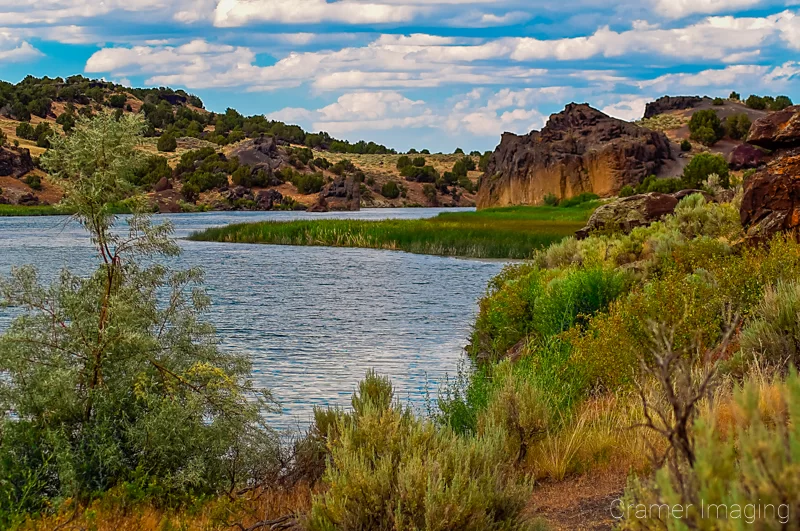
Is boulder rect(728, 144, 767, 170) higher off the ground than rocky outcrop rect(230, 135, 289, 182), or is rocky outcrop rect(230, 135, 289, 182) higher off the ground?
rocky outcrop rect(230, 135, 289, 182)

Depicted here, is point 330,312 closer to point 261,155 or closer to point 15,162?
point 15,162

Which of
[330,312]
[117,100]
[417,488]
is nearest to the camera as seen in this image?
[417,488]

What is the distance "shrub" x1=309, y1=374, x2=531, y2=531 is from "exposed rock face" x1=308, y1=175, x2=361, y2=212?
4312 inches

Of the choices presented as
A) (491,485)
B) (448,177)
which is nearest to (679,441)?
(491,485)

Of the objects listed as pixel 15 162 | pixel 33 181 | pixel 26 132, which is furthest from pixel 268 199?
pixel 26 132

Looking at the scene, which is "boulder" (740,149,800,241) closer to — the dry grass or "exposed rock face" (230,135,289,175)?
the dry grass

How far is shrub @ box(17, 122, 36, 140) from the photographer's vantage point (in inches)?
4835

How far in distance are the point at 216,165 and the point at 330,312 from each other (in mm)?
103082

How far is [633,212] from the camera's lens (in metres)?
25.3

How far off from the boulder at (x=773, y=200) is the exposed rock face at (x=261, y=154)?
4409 inches

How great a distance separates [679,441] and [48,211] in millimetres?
94597

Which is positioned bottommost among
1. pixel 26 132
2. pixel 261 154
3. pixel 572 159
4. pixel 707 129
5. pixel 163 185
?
pixel 163 185

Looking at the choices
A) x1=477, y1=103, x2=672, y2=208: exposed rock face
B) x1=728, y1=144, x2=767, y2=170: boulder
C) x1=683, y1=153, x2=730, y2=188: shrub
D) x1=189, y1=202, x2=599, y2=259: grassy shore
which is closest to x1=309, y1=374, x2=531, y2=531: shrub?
x1=189, y1=202, x2=599, y2=259: grassy shore

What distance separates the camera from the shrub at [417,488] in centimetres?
546
